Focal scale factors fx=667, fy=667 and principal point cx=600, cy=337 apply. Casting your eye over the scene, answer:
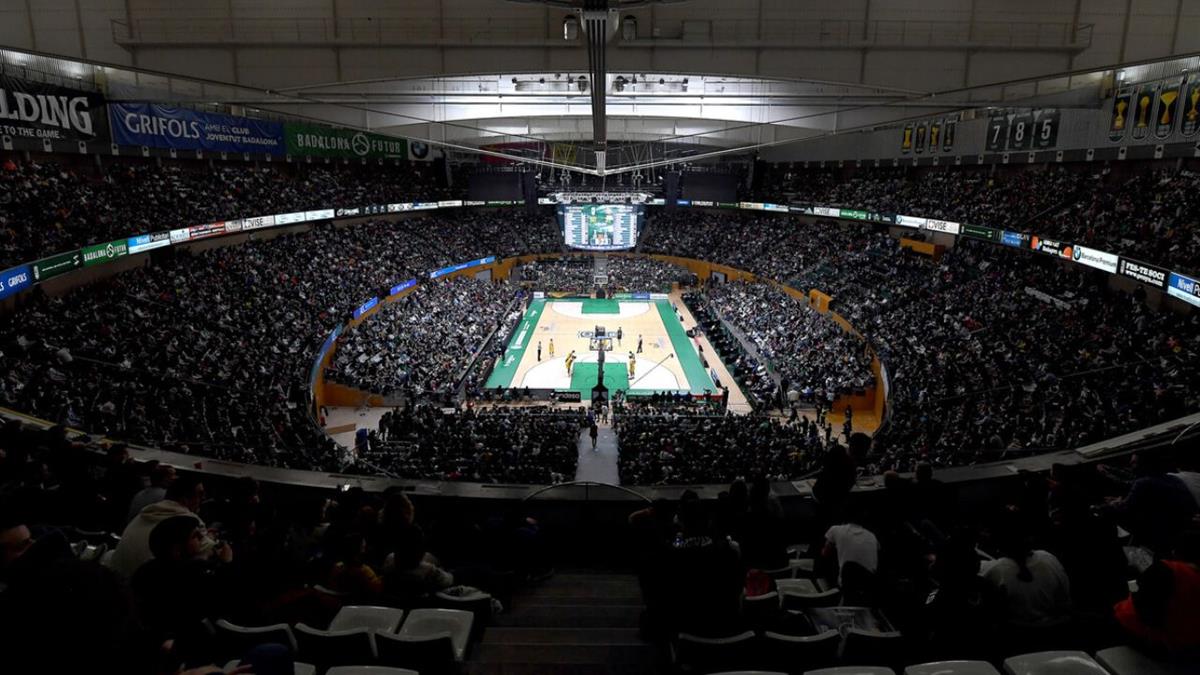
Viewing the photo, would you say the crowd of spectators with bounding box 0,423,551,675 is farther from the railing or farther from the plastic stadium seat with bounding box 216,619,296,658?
the railing

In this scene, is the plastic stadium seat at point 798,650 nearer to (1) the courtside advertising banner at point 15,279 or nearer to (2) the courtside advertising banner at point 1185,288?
(2) the courtside advertising banner at point 1185,288

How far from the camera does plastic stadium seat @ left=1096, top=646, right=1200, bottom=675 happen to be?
11.2 feet

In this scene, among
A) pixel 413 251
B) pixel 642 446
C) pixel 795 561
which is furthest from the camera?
pixel 413 251

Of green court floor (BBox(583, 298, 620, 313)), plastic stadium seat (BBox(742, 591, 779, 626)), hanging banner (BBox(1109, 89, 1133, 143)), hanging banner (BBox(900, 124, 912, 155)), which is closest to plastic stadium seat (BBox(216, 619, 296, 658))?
plastic stadium seat (BBox(742, 591, 779, 626))

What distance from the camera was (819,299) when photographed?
1364 inches

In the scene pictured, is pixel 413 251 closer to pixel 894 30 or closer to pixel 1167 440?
pixel 894 30

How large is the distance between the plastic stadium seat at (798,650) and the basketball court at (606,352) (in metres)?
23.8

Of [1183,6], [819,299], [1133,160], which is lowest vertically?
[819,299]

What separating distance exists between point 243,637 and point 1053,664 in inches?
171

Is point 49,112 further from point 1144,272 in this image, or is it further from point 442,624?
point 1144,272

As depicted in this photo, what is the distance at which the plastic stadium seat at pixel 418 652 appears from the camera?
12.5 feet

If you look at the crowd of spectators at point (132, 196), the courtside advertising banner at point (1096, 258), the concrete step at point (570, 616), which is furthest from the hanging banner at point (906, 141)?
the concrete step at point (570, 616)

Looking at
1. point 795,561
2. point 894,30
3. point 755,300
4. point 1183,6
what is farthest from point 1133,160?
point 795,561

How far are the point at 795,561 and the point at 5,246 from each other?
21481 millimetres
